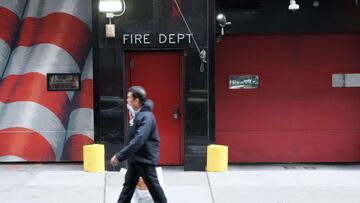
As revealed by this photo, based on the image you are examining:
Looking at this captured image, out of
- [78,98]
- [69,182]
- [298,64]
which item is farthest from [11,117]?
[298,64]

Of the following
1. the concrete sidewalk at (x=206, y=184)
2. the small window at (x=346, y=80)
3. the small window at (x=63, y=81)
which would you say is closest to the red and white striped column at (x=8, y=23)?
the small window at (x=63, y=81)

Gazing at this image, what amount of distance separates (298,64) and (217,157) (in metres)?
2.53

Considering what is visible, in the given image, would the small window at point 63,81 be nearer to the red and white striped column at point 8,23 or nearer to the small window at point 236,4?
the red and white striped column at point 8,23

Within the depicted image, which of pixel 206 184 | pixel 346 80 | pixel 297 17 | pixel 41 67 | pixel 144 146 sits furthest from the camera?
pixel 346 80

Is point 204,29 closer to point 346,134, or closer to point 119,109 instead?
point 119,109

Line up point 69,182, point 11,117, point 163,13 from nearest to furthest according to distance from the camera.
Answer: point 69,182 → point 163,13 → point 11,117

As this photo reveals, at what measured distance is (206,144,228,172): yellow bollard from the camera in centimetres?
933

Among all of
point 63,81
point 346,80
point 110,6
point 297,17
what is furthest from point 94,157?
point 346,80

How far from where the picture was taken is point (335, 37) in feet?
33.7

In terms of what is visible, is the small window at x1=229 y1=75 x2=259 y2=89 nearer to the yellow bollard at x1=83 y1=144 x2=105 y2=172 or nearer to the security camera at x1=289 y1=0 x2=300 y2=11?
the security camera at x1=289 y1=0 x2=300 y2=11

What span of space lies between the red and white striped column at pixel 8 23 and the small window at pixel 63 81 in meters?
0.93

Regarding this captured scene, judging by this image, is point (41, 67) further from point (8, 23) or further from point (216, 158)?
point (216, 158)

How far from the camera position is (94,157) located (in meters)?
9.30

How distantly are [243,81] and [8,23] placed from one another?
4614 millimetres
